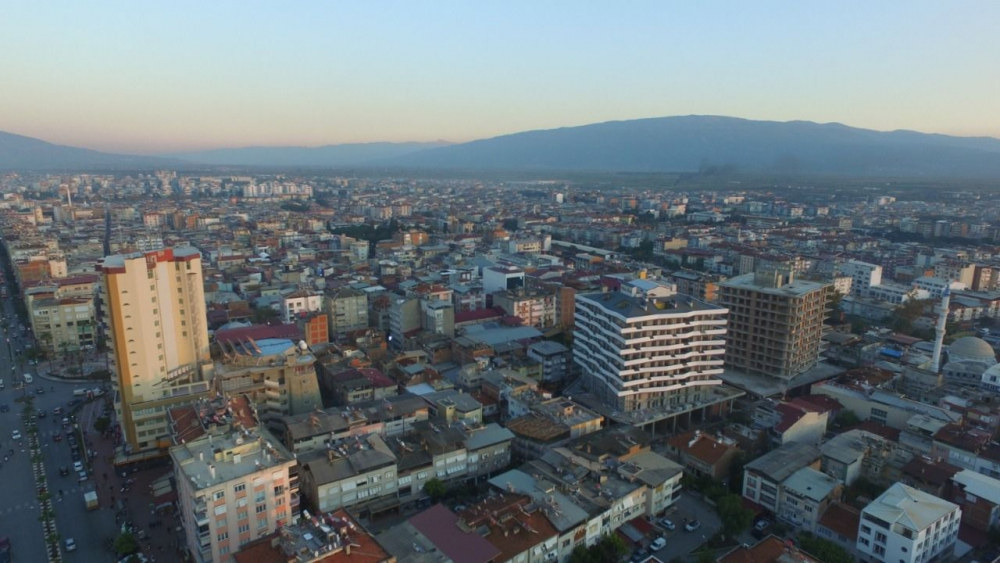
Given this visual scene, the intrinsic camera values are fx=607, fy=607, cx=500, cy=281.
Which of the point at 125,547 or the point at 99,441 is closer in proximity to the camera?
the point at 125,547

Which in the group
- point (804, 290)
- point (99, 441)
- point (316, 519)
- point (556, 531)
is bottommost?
point (99, 441)

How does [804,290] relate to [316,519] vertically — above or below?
above

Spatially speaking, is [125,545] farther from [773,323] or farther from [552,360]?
[773,323]

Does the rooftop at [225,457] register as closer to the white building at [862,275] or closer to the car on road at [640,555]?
the car on road at [640,555]

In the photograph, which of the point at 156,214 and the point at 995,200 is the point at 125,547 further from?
the point at 995,200

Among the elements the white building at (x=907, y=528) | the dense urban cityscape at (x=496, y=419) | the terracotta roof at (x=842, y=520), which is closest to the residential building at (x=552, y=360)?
the dense urban cityscape at (x=496, y=419)

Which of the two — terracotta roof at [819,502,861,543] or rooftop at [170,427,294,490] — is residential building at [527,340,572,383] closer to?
terracotta roof at [819,502,861,543]

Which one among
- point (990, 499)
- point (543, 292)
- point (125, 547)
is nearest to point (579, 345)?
point (543, 292)
